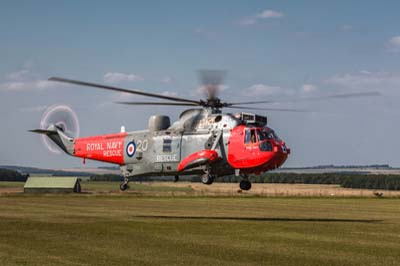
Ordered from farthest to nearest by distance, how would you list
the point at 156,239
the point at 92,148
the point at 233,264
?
the point at 92,148, the point at 156,239, the point at 233,264

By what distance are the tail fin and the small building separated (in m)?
93.5

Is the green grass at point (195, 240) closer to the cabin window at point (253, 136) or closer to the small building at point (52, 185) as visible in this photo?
the cabin window at point (253, 136)

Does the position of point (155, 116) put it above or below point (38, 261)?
above

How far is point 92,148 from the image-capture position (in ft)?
179

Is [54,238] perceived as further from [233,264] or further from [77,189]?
[77,189]

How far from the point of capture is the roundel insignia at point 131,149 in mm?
50031

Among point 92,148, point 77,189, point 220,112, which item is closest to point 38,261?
point 220,112

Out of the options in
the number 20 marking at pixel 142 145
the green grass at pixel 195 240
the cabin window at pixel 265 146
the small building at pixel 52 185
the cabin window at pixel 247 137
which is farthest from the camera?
the small building at pixel 52 185

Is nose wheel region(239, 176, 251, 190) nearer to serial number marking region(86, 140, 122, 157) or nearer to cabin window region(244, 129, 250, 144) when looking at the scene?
cabin window region(244, 129, 250, 144)

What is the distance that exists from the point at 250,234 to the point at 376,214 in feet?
102

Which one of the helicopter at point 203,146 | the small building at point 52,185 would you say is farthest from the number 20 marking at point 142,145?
the small building at point 52,185

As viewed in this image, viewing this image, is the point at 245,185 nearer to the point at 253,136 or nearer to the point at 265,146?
the point at 265,146

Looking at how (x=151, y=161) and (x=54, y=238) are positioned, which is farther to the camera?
(x=151, y=161)

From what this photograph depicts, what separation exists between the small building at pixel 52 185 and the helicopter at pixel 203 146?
106664 mm
